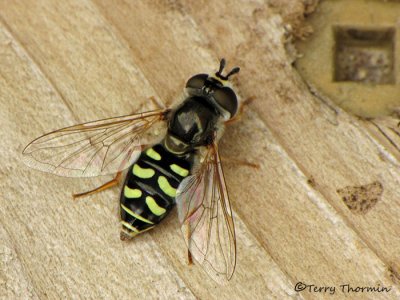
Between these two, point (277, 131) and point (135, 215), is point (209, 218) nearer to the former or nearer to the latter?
point (135, 215)

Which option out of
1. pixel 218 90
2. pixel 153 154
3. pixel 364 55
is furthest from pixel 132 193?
pixel 364 55

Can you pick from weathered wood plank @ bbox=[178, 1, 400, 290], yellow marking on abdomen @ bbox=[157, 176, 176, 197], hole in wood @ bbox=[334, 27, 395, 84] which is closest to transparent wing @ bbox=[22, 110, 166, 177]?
yellow marking on abdomen @ bbox=[157, 176, 176, 197]

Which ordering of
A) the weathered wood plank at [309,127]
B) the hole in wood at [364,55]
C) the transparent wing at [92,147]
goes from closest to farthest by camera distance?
the weathered wood plank at [309,127], the transparent wing at [92,147], the hole in wood at [364,55]

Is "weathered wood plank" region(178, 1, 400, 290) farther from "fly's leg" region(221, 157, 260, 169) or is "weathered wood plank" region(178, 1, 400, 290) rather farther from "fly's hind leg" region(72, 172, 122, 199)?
"fly's hind leg" region(72, 172, 122, 199)
